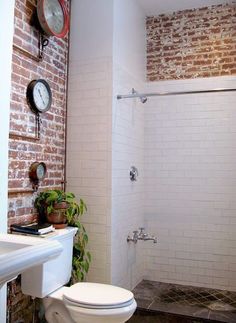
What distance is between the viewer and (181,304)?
2.82 m

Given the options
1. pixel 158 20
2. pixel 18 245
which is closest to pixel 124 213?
pixel 18 245

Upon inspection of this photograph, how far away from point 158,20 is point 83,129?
5.72 ft

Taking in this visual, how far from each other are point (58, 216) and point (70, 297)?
1.95 feet

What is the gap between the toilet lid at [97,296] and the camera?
1962 mm

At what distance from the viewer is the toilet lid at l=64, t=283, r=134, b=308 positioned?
6.44 ft

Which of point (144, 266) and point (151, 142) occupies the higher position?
point (151, 142)

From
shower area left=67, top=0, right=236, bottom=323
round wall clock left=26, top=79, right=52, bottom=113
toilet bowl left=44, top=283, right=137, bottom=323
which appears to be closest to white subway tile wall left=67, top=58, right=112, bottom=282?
shower area left=67, top=0, right=236, bottom=323

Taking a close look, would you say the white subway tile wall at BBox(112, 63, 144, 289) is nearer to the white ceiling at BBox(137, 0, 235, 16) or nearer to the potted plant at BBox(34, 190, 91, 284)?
the potted plant at BBox(34, 190, 91, 284)

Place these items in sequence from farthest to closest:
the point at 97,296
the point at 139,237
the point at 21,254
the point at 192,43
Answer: the point at 192,43 → the point at 139,237 → the point at 97,296 → the point at 21,254

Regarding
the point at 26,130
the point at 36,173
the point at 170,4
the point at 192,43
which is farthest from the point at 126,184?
the point at 170,4

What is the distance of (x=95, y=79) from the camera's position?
283 centimetres

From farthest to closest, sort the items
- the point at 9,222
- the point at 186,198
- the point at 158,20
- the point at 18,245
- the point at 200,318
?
1. the point at 158,20
2. the point at 186,198
3. the point at 200,318
4. the point at 9,222
5. the point at 18,245

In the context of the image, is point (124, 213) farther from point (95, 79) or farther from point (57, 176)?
point (95, 79)

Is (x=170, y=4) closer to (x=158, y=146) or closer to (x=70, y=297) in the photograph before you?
(x=158, y=146)
